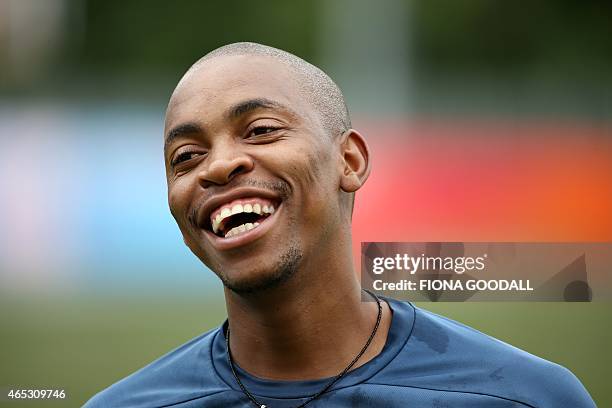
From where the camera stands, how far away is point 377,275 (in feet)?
7.67

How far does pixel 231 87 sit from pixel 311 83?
0.22 m

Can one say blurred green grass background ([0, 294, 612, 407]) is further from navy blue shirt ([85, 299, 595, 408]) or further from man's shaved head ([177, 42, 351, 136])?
man's shaved head ([177, 42, 351, 136])

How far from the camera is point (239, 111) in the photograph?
171 centimetres

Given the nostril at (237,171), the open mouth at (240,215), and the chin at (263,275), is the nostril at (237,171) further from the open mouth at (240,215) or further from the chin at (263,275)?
the chin at (263,275)

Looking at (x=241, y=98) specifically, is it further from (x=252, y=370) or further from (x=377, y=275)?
(x=377, y=275)

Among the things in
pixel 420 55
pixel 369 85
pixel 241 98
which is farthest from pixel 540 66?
pixel 241 98

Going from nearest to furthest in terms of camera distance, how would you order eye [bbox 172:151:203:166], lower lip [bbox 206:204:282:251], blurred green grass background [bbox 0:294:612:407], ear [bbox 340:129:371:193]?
1. lower lip [bbox 206:204:282:251]
2. eye [bbox 172:151:203:166]
3. ear [bbox 340:129:371:193]
4. blurred green grass background [bbox 0:294:612:407]

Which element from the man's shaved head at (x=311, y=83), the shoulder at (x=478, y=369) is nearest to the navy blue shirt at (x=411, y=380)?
the shoulder at (x=478, y=369)

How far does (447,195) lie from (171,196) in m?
0.92

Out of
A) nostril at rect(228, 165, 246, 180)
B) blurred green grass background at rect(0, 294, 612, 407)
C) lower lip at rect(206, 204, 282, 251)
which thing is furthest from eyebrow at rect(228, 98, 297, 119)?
blurred green grass background at rect(0, 294, 612, 407)

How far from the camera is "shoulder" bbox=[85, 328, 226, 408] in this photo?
1867 mm

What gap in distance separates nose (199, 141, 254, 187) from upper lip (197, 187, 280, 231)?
0.09 ft

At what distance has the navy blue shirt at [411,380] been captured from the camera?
172 centimetres

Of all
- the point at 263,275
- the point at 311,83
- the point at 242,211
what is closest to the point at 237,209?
the point at 242,211
